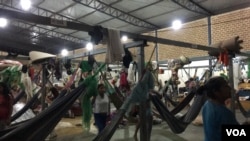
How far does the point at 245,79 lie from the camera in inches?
290

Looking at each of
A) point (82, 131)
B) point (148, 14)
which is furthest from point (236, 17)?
point (82, 131)

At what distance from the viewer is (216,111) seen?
1.67 m

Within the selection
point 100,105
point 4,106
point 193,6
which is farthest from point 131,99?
point 193,6

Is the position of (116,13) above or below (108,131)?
above

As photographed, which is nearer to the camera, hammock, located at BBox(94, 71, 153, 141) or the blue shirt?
the blue shirt

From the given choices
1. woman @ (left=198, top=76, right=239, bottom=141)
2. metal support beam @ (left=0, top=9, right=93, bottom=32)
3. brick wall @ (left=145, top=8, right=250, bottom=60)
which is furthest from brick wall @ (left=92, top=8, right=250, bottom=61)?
woman @ (left=198, top=76, right=239, bottom=141)

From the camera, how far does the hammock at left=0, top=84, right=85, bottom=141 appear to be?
1.99 m

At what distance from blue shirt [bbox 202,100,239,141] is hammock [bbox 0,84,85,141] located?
1373mm

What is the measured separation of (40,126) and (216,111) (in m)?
1.47

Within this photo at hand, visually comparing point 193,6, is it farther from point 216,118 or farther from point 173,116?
point 216,118

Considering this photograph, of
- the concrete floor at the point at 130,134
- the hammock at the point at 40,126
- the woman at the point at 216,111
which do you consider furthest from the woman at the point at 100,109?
the woman at the point at 216,111

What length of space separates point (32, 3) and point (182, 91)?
249 inches

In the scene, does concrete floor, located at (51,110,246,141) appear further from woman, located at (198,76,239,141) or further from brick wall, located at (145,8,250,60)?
brick wall, located at (145,8,250,60)

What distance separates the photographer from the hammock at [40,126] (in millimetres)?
1986
